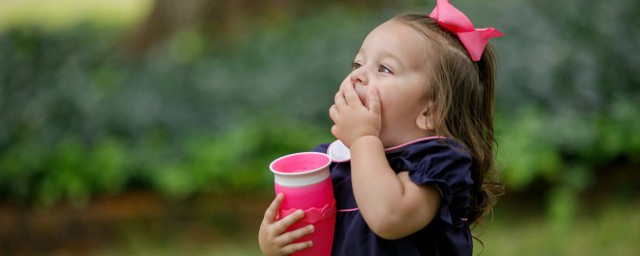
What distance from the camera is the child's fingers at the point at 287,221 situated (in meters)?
2.17

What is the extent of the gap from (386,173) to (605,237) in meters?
3.06

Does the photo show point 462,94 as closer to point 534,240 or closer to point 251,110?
point 534,240

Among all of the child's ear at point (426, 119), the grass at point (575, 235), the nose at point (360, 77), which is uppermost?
the nose at point (360, 77)

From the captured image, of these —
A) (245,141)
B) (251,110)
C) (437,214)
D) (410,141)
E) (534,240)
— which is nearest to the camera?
(437,214)

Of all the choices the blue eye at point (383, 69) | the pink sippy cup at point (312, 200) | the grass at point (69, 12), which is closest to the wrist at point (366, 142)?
the pink sippy cup at point (312, 200)

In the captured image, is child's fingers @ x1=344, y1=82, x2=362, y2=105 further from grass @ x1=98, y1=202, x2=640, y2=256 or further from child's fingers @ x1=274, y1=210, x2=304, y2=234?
grass @ x1=98, y1=202, x2=640, y2=256

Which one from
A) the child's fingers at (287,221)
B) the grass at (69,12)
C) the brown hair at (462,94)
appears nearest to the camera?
the child's fingers at (287,221)

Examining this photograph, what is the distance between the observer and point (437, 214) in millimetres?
2186

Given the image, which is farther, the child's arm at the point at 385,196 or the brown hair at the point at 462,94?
the brown hair at the point at 462,94

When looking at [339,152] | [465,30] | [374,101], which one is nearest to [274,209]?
[339,152]

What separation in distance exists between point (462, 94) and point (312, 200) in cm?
56

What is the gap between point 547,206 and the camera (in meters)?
5.00

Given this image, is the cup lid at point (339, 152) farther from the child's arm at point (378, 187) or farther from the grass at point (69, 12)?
the grass at point (69, 12)

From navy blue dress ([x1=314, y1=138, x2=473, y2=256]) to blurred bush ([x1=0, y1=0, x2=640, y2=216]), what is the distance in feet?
8.13
